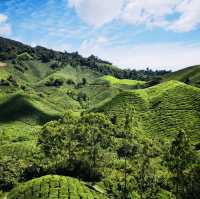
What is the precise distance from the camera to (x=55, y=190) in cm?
12194

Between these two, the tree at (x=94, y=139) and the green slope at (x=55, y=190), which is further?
the tree at (x=94, y=139)

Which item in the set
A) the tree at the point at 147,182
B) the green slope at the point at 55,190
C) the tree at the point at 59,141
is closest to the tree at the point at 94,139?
the tree at the point at 59,141

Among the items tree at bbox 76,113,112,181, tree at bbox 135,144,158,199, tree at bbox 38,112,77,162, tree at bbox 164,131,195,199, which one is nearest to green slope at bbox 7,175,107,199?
tree at bbox 135,144,158,199

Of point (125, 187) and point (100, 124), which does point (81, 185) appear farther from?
point (100, 124)

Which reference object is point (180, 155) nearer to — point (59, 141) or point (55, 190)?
point (55, 190)

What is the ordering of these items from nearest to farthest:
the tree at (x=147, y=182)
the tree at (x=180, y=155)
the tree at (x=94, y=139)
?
the tree at (x=180, y=155) < the tree at (x=147, y=182) < the tree at (x=94, y=139)

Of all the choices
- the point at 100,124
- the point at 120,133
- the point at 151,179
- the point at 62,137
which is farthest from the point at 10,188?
the point at 120,133

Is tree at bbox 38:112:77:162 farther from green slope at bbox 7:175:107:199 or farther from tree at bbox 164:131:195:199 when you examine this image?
tree at bbox 164:131:195:199

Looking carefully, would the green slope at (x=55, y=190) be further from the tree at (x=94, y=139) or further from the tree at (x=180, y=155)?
the tree at (x=180, y=155)

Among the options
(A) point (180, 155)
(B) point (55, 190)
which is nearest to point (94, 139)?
(B) point (55, 190)

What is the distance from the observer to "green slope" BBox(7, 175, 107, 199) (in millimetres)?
120175

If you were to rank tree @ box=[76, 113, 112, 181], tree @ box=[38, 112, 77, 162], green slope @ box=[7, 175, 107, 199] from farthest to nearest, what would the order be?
1. tree @ box=[38, 112, 77, 162]
2. tree @ box=[76, 113, 112, 181]
3. green slope @ box=[7, 175, 107, 199]

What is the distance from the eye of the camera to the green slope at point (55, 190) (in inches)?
4731

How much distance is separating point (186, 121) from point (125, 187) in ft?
259
